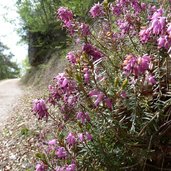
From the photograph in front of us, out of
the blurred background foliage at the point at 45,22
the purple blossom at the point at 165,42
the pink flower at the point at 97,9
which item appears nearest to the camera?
the purple blossom at the point at 165,42

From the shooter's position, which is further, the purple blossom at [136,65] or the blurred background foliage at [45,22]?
the blurred background foliage at [45,22]

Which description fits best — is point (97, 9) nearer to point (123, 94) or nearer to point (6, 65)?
point (123, 94)

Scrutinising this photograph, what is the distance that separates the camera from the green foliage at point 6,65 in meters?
25.9

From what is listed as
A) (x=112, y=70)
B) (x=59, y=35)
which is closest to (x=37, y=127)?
(x=112, y=70)

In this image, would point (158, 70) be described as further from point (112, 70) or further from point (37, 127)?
point (37, 127)

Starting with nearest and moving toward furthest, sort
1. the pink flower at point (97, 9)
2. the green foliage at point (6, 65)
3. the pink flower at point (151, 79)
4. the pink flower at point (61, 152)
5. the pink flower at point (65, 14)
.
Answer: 1. the pink flower at point (151, 79)
2. the pink flower at point (61, 152)
3. the pink flower at point (65, 14)
4. the pink flower at point (97, 9)
5. the green foliage at point (6, 65)

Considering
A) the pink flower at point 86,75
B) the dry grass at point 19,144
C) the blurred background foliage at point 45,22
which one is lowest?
the dry grass at point 19,144

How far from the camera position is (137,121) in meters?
1.72

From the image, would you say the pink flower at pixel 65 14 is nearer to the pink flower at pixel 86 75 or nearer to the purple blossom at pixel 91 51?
the purple blossom at pixel 91 51

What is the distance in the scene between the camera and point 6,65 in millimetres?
26797

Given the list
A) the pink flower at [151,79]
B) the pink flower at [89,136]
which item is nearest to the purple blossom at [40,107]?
the pink flower at [89,136]

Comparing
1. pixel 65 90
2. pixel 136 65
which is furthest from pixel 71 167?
pixel 136 65

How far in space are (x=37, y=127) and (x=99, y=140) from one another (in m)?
2.48

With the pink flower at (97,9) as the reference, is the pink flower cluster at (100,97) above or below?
below
